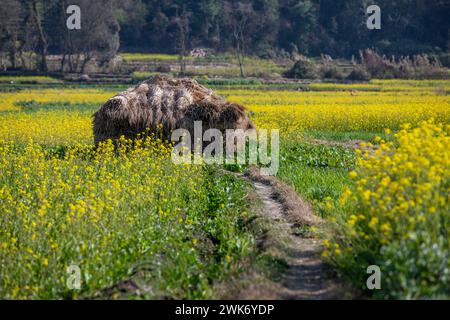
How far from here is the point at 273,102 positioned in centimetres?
3052

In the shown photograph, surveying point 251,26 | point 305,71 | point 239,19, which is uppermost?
point 239,19

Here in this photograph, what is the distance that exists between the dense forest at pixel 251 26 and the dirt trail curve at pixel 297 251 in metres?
55.6

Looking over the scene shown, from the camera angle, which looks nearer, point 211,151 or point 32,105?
point 211,151

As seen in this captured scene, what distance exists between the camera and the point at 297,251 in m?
8.29

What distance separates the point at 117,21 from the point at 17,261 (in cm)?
6732

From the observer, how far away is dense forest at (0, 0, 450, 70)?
217 feet

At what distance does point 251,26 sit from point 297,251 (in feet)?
218

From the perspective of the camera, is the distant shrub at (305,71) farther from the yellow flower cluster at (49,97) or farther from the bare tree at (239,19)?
the bare tree at (239,19)

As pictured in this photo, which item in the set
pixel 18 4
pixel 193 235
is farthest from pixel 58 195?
pixel 18 4

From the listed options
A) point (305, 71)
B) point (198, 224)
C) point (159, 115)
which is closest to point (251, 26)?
point (305, 71)

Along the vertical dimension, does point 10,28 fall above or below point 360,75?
above

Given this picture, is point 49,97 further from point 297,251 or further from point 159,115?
point 297,251
